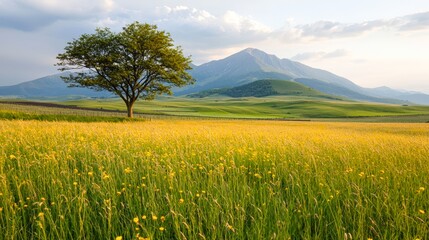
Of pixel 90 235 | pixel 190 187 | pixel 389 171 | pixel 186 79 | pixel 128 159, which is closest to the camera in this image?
pixel 90 235

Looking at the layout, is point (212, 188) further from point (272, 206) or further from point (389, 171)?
point (389, 171)

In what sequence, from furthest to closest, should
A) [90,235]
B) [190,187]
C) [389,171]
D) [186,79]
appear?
[186,79], [389,171], [190,187], [90,235]

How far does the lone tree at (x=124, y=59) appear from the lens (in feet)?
129

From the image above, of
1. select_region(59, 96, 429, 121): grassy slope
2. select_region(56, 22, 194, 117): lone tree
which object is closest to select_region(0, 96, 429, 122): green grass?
select_region(59, 96, 429, 121): grassy slope

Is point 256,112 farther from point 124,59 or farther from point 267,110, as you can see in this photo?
point 124,59

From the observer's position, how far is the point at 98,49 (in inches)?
1577

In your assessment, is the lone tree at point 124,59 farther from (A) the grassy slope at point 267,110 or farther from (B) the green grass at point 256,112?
(A) the grassy slope at point 267,110

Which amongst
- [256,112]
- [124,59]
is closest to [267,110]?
[256,112]

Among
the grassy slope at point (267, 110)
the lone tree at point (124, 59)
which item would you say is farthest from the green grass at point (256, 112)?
the lone tree at point (124, 59)

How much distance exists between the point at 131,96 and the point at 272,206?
4122cm

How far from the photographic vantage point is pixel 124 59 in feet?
133

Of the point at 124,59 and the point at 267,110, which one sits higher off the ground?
the point at 124,59

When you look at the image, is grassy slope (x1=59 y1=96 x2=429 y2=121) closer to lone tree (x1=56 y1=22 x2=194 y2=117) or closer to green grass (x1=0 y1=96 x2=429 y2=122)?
green grass (x1=0 y1=96 x2=429 y2=122)

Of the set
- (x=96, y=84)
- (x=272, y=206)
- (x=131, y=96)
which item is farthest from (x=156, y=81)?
(x=272, y=206)
